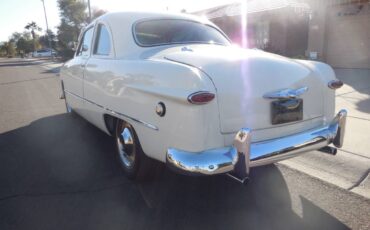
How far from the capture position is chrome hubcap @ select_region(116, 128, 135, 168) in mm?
3553

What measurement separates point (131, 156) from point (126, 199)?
503mm

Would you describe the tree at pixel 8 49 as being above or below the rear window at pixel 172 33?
below

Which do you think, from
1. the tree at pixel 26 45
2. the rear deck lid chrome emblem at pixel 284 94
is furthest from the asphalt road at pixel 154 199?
the tree at pixel 26 45

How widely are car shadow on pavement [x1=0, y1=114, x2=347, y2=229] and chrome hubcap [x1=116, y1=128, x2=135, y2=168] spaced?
0.73ft

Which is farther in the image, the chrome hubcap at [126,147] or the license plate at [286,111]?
the chrome hubcap at [126,147]

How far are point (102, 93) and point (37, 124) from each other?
3.17 metres

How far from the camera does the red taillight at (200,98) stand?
2.54 metres

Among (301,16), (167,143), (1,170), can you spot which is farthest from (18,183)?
(301,16)

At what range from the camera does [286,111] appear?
299 centimetres

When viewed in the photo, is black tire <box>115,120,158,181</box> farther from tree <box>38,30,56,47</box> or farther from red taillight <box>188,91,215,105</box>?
tree <box>38,30,56,47</box>

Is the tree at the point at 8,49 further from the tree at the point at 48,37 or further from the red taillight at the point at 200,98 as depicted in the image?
the red taillight at the point at 200,98

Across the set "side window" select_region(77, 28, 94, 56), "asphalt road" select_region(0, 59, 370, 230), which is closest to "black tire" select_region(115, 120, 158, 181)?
"asphalt road" select_region(0, 59, 370, 230)

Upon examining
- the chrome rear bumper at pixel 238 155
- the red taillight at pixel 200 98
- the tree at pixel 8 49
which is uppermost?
the red taillight at pixel 200 98

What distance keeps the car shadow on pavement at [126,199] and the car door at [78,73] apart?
0.92 m
